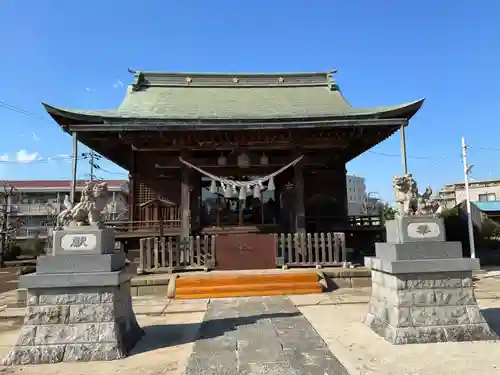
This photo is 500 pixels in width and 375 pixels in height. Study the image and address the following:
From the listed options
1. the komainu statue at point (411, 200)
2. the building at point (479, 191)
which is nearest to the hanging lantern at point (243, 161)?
the komainu statue at point (411, 200)

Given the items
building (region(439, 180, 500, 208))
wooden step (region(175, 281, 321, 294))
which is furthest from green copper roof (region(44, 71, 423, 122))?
building (region(439, 180, 500, 208))

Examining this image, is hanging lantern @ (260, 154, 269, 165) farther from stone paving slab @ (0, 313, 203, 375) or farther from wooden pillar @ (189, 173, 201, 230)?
stone paving slab @ (0, 313, 203, 375)

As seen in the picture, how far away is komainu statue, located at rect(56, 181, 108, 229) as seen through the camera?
5.06m

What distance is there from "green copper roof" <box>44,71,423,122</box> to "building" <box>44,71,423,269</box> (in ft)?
0.16

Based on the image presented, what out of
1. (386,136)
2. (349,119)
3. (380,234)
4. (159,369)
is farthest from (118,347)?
(380,234)

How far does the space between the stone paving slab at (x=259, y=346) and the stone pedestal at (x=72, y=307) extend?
1.27 meters

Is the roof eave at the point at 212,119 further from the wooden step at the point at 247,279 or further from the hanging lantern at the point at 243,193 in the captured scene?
the wooden step at the point at 247,279

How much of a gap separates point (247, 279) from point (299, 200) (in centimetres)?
384

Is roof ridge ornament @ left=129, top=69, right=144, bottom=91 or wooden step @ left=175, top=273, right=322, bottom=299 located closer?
wooden step @ left=175, top=273, right=322, bottom=299

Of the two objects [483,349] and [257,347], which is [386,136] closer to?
[483,349]

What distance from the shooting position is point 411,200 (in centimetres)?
547

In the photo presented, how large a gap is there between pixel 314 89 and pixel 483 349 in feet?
48.4

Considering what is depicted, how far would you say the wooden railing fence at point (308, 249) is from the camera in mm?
11047

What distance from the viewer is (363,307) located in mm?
7359
